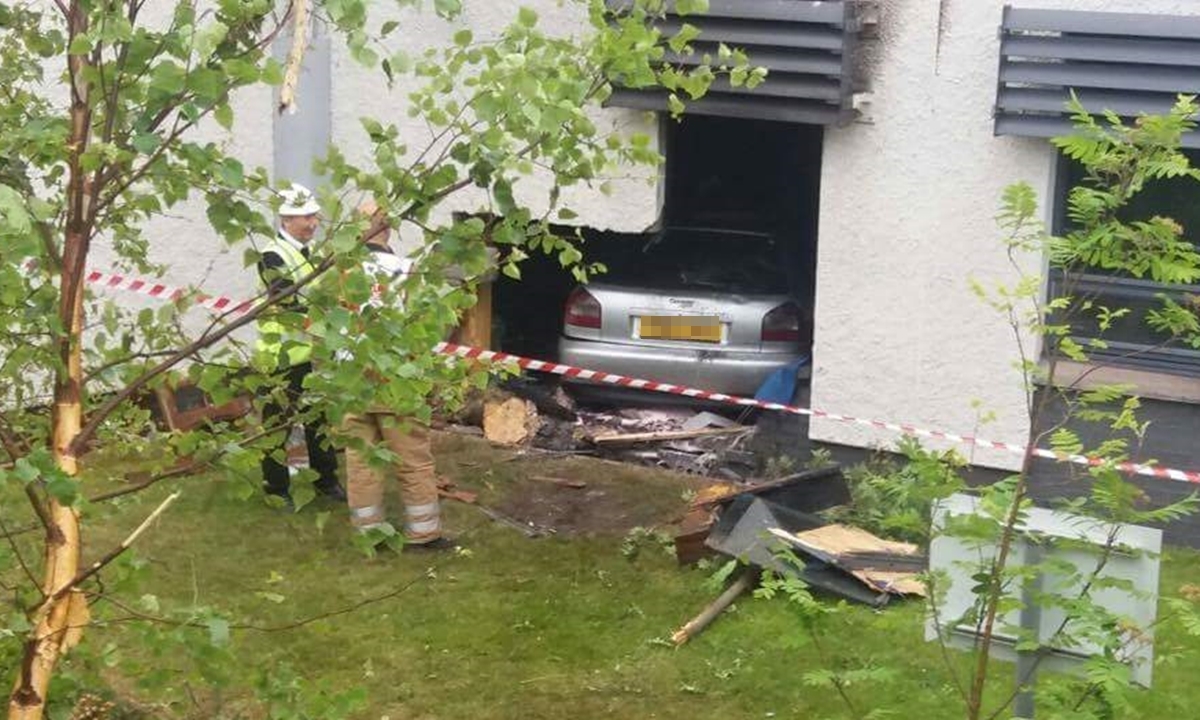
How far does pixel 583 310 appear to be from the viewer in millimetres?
10109

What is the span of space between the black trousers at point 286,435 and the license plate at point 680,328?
2.30 metres

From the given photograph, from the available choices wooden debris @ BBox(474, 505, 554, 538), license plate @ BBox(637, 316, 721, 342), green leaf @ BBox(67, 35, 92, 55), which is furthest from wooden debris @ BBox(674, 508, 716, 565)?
green leaf @ BBox(67, 35, 92, 55)

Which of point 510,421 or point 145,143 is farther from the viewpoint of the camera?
point 510,421

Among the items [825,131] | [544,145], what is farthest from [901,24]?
[544,145]

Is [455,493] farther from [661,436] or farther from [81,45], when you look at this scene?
[81,45]

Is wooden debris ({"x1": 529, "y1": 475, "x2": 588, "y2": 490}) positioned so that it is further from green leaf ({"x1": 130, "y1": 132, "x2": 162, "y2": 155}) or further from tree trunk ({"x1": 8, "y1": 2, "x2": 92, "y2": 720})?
green leaf ({"x1": 130, "y1": 132, "x2": 162, "y2": 155})

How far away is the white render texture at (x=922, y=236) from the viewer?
8.28m

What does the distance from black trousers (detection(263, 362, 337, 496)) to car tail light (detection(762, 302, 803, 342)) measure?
2.92 metres

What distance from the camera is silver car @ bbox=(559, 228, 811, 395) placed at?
9859 mm

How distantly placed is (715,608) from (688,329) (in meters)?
3.26

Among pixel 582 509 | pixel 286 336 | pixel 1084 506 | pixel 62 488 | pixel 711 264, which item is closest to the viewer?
pixel 62 488

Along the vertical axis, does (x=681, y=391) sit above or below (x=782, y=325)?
below

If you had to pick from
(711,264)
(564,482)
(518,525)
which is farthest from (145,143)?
(711,264)

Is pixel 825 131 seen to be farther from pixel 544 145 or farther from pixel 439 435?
pixel 544 145
